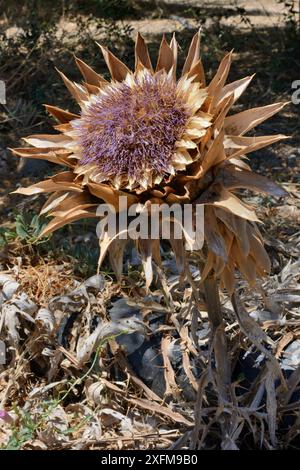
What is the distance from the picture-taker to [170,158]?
1961mm

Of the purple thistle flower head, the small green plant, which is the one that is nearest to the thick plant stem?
the purple thistle flower head

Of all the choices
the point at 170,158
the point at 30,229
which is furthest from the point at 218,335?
the point at 30,229

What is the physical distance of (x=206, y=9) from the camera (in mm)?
5746

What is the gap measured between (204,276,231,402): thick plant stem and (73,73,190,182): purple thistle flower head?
44 centimetres

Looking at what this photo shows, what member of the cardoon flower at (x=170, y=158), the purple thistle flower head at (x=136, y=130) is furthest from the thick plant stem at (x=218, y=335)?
the purple thistle flower head at (x=136, y=130)

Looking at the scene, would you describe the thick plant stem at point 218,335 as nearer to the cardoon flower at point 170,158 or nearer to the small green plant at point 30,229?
the cardoon flower at point 170,158

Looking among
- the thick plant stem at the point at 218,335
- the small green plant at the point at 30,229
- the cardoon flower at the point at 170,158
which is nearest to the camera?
the cardoon flower at the point at 170,158

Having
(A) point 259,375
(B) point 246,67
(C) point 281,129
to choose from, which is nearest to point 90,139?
(A) point 259,375

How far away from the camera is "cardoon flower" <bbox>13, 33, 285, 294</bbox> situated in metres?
1.97

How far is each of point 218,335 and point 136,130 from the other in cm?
69

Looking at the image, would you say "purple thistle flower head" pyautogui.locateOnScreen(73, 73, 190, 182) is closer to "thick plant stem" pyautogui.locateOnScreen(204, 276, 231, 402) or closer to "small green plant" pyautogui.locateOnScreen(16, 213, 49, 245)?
"thick plant stem" pyautogui.locateOnScreen(204, 276, 231, 402)

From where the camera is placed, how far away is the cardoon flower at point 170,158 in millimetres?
1966

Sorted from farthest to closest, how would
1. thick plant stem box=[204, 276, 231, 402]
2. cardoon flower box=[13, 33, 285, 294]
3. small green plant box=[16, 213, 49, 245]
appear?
1. small green plant box=[16, 213, 49, 245]
2. thick plant stem box=[204, 276, 231, 402]
3. cardoon flower box=[13, 33, 285, 294]

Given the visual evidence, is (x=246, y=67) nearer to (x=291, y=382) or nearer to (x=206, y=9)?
(x=206, y=9)
